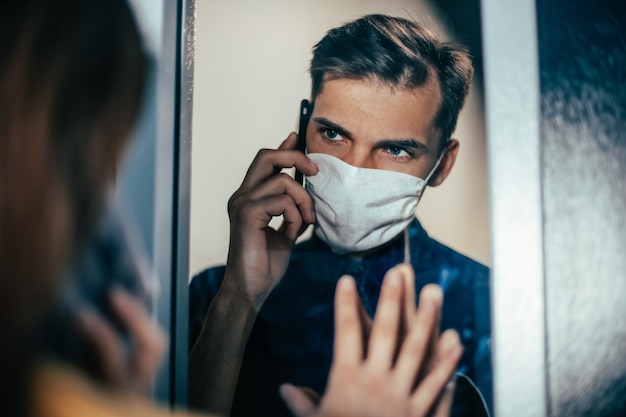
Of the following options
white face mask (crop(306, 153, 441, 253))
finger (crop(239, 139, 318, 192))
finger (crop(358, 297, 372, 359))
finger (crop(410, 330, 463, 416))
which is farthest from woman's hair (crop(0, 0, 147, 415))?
finger (crop(410, 330, 463, 416))

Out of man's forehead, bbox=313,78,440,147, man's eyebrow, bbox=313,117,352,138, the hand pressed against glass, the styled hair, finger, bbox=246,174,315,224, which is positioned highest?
the styled hair

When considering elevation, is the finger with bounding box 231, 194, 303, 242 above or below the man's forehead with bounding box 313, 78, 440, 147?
below

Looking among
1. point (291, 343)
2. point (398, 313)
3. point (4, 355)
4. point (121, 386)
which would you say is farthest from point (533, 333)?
point (4, 355)

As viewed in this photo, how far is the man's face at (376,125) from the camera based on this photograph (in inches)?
35.9

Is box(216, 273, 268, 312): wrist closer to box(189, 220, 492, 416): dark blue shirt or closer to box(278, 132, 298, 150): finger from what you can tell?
box(189, 220, 492, 416): dark blue shirt

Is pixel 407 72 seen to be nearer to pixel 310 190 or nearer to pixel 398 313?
pixel 310 190

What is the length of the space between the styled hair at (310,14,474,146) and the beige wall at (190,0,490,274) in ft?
0.06

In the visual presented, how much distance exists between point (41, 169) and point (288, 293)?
383 millimetres

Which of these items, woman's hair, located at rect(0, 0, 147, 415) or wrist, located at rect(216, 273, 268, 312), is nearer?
woman's hair, located at rect(0, 0, 147, 415)

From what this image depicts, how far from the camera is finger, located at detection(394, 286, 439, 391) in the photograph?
35.3 inches

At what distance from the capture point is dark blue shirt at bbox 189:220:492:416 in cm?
91

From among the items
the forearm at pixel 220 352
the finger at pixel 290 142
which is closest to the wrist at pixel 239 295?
the forearm at pixel 220 352

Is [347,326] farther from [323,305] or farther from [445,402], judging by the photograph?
[445,402]

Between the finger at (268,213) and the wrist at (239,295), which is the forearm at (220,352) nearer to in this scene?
the wrist at (239,295)
